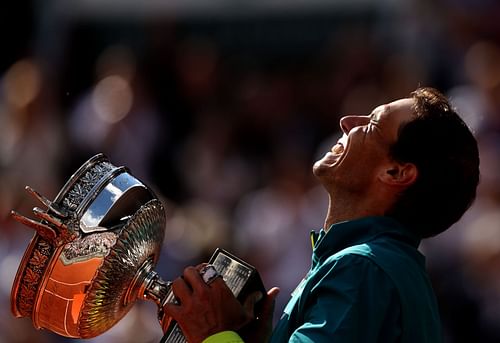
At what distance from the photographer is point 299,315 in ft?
11.6

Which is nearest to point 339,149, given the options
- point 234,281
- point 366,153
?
point 366,153

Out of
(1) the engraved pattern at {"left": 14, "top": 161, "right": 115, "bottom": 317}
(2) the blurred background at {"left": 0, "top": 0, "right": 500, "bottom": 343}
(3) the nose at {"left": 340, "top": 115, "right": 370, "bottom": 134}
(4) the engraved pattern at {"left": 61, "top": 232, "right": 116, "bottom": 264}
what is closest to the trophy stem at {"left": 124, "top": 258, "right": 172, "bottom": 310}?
(4) the engraved pattern at {"left": 61, "top": 232, "right": 116, "bottom": 264}

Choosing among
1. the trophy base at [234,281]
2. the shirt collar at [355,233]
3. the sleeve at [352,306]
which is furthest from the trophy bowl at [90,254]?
the sleeve at [352,306]

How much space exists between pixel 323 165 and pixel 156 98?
5288mm

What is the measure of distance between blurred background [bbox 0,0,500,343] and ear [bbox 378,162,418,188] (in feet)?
9.70

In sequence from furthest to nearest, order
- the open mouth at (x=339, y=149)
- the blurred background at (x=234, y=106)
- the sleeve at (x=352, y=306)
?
1. the blurred background at (x=234, y=106)
2. the open mouth at (x=339, y=149)
3. the sleeve at (x=352, y=306)

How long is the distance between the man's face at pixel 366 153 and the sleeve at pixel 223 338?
565mm

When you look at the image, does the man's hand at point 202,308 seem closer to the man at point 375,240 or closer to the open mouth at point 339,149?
the man at point 375,240

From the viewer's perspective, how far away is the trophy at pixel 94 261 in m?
3.71

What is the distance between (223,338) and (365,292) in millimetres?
413

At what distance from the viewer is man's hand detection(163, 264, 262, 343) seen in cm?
356

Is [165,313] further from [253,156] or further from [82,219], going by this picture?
[253,156]

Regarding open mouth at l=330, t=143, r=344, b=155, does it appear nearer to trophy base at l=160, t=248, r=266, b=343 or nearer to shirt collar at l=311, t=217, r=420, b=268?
shirt collar at l=311, t=217, r=420, b=268

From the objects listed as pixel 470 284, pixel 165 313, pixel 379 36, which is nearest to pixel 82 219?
pixel 165 313
